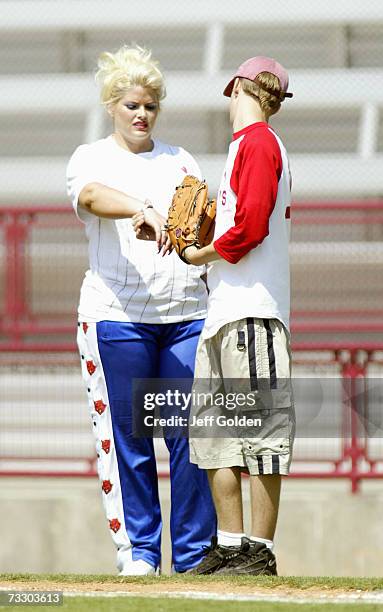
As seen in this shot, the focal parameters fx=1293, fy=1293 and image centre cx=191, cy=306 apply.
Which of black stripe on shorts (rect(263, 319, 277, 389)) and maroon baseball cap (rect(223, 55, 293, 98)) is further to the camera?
maroon baseball cap (rect(223, 55, 293, 98))

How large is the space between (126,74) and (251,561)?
5.47 feet

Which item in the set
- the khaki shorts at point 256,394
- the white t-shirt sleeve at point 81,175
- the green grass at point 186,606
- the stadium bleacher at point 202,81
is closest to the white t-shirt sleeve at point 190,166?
the white t-shirt sleeve at point 81,175

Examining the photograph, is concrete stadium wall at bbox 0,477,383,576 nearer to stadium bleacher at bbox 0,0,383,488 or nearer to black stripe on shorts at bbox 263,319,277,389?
black stripe on shorts at bbox 263,319,277,389

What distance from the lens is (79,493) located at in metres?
7.59

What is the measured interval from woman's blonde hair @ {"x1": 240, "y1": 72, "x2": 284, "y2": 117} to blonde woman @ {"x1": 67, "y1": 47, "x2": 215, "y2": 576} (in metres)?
0.46

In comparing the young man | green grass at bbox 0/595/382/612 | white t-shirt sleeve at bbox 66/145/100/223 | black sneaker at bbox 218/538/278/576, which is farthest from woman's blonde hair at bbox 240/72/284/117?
green grass at bbox 0/595/382/612

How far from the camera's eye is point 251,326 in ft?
12.8

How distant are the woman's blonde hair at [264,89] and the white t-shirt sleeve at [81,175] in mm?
629

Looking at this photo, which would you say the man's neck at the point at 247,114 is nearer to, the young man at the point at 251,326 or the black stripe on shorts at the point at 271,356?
the young man at the point at 251,326

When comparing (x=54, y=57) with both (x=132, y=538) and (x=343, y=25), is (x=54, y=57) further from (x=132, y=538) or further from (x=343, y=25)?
(x=132, y=538)

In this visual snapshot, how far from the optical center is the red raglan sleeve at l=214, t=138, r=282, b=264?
3.82 meters

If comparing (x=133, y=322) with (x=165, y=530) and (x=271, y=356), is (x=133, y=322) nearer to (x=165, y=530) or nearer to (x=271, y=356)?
(x=271, y=356)

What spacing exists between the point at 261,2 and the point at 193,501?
9828 millimetres

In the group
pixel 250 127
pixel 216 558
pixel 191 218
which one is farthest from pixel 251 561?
pixel 250 127
